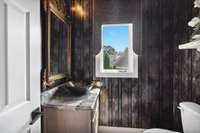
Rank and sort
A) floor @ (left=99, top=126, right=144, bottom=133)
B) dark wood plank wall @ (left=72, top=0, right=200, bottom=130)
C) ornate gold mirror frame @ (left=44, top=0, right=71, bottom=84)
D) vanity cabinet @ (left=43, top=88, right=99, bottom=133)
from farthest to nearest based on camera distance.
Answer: floor @ (left=99, top=126, right=144, bottom=133), dark wood plank wall @ (left=72, top=0, right=200, bottom=130), ornate gold mirror frame @ (left=44, top=0, right=71, bottom=84), vanity cabinet @ (left=43, top=88, right=99, bottom=133)

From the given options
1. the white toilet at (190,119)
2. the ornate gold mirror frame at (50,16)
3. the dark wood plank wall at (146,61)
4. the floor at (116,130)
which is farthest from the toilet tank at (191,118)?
the ornate gold mirror frame at (50,16)

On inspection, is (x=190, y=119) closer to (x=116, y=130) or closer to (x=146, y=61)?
(x=146, y=61)

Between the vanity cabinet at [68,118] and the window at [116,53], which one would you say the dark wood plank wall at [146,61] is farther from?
the vanity cabinet at [68,118]

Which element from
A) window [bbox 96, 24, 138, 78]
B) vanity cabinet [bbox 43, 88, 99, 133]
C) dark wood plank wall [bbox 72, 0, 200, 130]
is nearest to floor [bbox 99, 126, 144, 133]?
dark wood plank wall [bbox 72, 0, 200, 130]

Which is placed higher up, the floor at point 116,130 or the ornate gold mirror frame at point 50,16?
the ornate gold mirror frame at point 50,16

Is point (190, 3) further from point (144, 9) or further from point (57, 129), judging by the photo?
point (57, 129)

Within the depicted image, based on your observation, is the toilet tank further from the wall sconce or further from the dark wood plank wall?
the wall sconce

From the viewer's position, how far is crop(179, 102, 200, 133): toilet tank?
155 cm

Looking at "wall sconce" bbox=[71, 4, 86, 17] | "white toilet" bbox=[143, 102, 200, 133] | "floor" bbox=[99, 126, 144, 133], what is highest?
"wall sconce" bbox=[71, 4, 86, 17]

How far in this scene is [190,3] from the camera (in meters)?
2.22

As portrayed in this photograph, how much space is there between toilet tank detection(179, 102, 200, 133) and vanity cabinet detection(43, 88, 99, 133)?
1.10 metres

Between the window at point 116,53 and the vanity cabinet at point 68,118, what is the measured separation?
1.17 meters

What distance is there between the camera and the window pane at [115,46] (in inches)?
97.0

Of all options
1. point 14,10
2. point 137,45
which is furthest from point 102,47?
point 14,10
